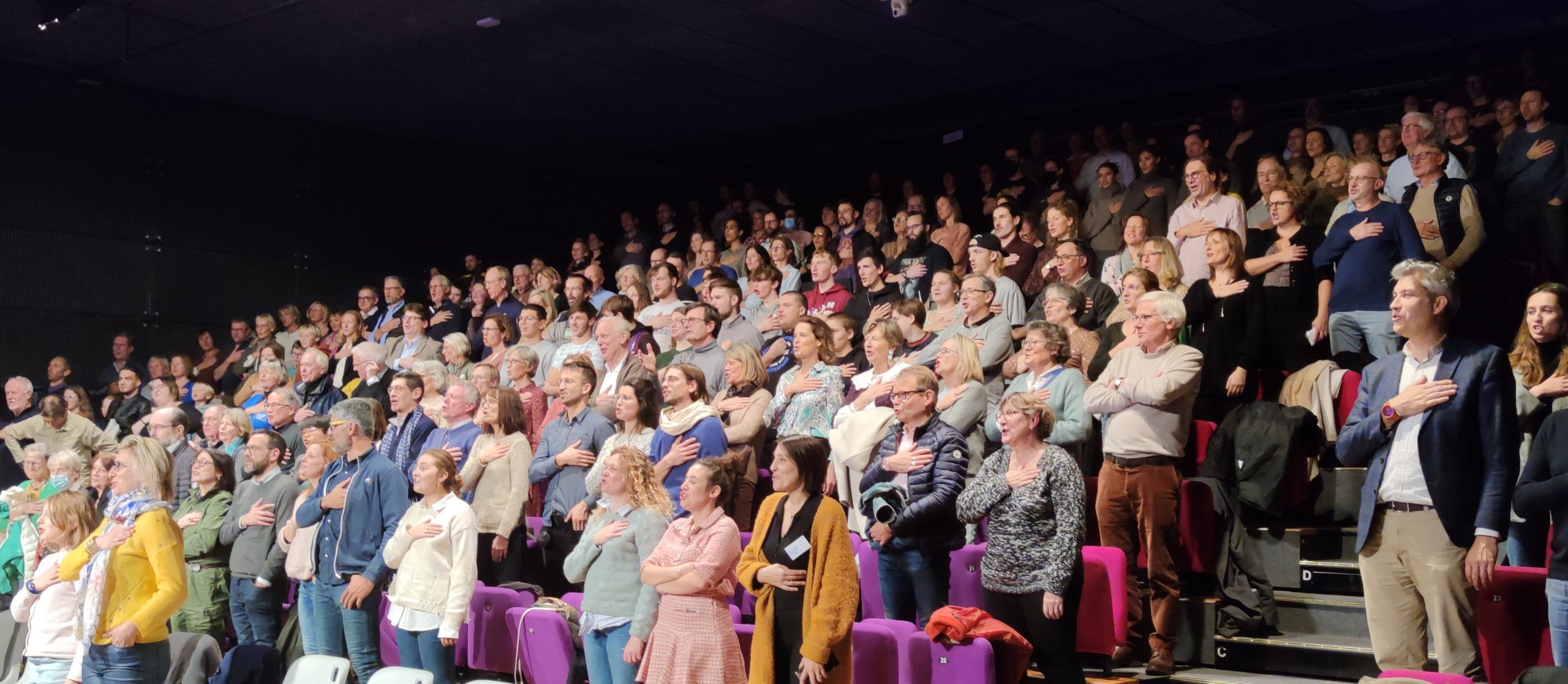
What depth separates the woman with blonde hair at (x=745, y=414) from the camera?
6.02 metres

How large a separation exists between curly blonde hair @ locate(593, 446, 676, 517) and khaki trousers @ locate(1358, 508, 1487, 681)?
2.31 m

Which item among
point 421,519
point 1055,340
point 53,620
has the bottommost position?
point 53,620

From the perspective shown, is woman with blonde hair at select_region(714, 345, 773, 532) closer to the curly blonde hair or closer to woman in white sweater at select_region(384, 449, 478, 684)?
the curly blonde hair

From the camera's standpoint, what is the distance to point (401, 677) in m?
4.34

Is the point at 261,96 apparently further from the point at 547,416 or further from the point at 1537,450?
the point at 1537,450

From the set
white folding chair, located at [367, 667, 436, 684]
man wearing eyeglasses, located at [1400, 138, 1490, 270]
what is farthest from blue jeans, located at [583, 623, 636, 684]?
man wearing eyeglasses, located at [1400, 138, 1490, 270]

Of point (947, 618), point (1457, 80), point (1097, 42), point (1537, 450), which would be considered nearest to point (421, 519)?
point (947, 618)

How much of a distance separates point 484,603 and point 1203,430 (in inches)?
119

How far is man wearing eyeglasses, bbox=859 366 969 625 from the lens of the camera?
4.51 meters

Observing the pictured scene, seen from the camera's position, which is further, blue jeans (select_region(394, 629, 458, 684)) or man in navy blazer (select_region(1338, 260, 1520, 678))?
blue jeans (select_region(394, 629, 458, 684))

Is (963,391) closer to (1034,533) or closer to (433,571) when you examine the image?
(1034,533)

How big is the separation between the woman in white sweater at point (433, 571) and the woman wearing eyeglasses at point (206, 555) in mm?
1527

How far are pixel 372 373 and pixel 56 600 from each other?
2802mm

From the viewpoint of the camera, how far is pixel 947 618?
4.12m
